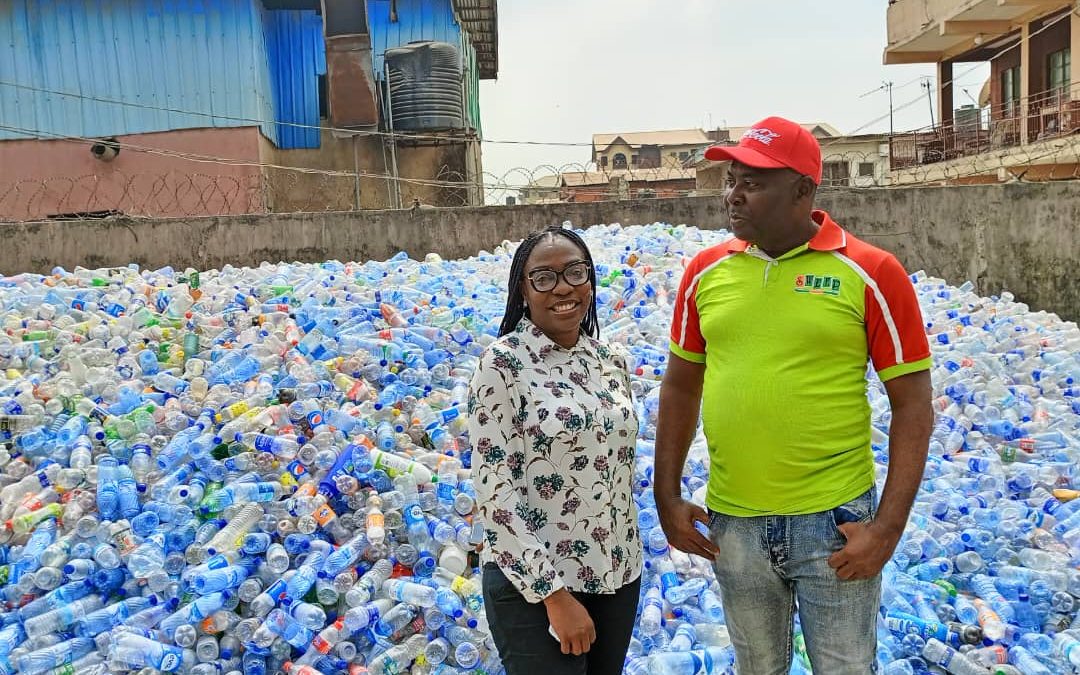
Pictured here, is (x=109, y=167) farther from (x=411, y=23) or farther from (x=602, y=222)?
(x=602, y=222)

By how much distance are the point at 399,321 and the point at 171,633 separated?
2.86 m

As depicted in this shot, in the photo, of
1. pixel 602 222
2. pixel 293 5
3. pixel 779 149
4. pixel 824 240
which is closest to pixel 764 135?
pixel 779 149

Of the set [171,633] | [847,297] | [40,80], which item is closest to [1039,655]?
[847,297]

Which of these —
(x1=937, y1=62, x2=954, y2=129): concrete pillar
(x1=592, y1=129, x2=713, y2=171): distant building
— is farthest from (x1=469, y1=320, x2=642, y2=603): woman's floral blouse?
(x1=592, y1=129, x2=713, y2=171): distant building

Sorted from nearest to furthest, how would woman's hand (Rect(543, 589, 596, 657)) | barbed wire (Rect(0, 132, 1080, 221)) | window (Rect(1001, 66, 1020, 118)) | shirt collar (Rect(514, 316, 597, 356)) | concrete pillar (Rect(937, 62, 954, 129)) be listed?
1. woman's hand (Rect(543, 589, 596, 657))
2. shirt collar (Rect(514, 316, 597, 356))
3. barbed wire (Rect(0, 132, 1080, 221))
4. window (Rect(1001, 66, 1020, 118))
5. concrete pillar (Rect(937, 62, 954, 129))

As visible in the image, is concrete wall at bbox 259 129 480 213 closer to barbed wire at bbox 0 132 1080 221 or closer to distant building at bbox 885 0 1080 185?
barbed wire at bbox 0 132 1080 221

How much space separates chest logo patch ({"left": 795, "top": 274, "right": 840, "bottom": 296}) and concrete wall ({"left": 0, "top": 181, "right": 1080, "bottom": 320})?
7.38 m

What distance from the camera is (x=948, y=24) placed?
1933 centimetres

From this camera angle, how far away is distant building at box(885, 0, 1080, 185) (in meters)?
16.4

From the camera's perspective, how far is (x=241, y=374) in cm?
511

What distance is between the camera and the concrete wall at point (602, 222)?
28.4ft

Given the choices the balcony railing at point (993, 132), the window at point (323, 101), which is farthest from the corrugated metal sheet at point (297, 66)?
the balcony railing at point (993, 132)

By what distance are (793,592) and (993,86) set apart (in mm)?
24411

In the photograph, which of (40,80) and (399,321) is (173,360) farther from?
(40,80)
